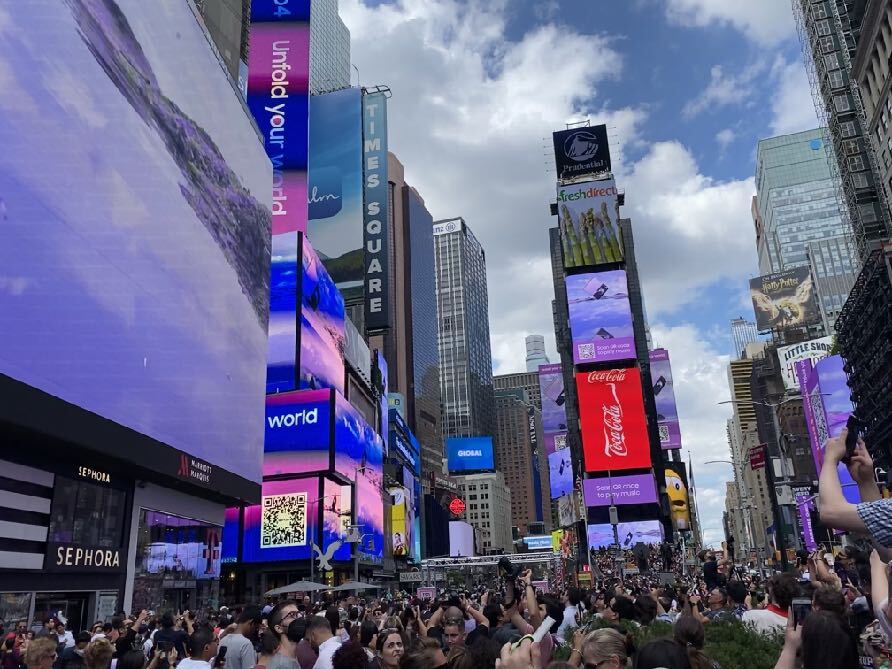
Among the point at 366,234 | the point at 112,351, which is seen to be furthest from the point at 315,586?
the point at 366,234

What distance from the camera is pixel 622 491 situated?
2933 inches

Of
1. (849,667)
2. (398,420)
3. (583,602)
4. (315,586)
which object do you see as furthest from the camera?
(398,420)

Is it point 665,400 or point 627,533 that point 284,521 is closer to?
point 627,533

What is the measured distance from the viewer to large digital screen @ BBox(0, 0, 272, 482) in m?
18.5

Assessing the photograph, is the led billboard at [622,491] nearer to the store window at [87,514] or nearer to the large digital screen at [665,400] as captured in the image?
the large digital screen at [665,400]

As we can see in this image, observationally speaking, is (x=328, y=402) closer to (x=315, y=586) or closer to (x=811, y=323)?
(x=315, y=586)

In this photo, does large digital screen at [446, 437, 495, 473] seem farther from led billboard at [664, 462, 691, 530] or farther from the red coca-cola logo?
the red coca-cola logo

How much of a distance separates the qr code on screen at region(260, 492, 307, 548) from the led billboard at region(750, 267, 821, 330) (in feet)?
320

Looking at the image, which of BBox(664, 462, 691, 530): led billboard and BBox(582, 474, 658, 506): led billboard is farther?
BBox(664, 462, 691, 530): led billboard

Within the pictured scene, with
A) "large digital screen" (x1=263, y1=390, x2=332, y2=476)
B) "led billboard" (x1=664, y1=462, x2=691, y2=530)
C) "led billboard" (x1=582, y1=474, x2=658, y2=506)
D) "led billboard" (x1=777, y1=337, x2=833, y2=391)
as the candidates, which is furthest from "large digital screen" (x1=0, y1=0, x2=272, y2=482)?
"led billboard" (x1=777, y1=337, x2=833, y2=391)

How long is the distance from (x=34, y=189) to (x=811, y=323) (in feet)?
431

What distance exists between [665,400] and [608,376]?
43.8m

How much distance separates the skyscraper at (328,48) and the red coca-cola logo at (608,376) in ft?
271

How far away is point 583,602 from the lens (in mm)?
15164
